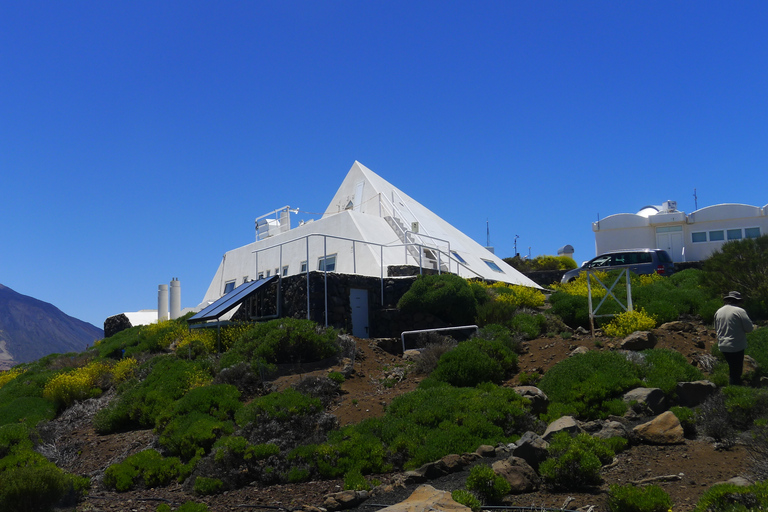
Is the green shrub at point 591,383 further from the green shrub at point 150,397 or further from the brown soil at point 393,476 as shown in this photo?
the green shrub at point 150,397

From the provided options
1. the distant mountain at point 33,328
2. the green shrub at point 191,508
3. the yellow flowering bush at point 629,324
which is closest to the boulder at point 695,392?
the yellow flowering bush at point 629,324

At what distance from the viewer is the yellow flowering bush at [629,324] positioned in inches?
511

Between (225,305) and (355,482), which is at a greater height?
(225,305)

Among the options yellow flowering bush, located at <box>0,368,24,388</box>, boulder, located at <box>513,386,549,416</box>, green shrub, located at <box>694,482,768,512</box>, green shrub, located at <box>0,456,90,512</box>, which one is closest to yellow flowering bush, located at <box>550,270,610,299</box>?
boulder, located at <box>513,386,549,416</box>

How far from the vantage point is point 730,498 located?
16.6ft

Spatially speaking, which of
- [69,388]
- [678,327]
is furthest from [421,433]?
[69,388]

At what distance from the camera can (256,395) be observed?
39.0 ft

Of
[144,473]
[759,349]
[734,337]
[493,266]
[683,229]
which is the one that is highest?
[683,229]

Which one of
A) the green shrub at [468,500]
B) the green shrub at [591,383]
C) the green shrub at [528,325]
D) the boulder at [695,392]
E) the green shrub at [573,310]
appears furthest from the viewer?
the green shrub at [573,310]

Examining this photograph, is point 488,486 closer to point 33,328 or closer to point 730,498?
point 730,498

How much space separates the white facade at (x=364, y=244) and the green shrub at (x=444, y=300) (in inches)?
61.2

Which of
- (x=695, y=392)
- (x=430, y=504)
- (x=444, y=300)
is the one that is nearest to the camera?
(x=430, y=504)

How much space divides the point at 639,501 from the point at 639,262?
2019cm

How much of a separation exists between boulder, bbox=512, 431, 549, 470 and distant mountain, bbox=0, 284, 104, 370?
483ft
